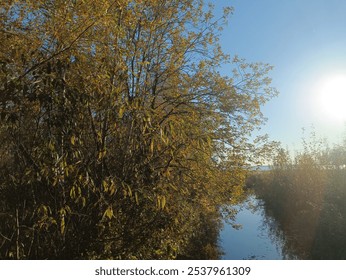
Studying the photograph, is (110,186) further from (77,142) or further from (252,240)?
(252,240)

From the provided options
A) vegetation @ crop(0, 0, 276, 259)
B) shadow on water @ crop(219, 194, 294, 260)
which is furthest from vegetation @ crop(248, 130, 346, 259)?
vegetation @ crop(0, 0, 276, 259)

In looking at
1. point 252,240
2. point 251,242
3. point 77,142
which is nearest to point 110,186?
point 77,142

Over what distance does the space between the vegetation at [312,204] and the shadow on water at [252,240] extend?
1.52 ft

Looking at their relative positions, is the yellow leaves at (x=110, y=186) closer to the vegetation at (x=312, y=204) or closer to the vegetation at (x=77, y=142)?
the vegetation at (x=77, y=142)

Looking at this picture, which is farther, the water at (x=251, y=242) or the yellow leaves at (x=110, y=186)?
the water at (x=251, y=242)

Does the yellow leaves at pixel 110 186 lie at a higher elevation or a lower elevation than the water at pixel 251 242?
higher

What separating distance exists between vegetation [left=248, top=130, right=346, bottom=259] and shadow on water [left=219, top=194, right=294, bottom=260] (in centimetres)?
46

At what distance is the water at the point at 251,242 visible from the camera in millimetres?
16031

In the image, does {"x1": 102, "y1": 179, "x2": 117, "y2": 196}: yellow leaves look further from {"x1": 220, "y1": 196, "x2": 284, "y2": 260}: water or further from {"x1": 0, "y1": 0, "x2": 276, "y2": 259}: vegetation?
{"x1": 220, "y1": 196, "x2": 284, "y2": 260}: water

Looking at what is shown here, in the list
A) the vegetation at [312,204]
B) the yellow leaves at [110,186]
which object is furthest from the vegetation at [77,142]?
the vegetation at [312,204]

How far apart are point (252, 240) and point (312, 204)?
4274 mm

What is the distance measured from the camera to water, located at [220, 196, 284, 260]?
16.0 metres

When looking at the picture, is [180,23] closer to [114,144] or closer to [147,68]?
[147,68]
